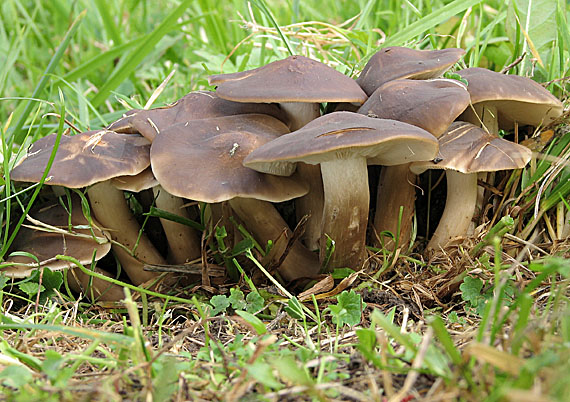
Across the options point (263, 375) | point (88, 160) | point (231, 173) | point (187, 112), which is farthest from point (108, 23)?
point (263, 375)

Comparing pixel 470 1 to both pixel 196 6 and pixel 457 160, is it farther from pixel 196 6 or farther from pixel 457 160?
pixel 196 6

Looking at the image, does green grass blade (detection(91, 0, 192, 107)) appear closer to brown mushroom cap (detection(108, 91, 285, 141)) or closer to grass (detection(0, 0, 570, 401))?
grass (detection(0, 0, 570, 401))

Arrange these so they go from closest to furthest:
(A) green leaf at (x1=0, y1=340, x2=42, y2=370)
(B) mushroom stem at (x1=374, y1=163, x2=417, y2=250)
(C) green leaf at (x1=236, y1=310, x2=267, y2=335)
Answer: (A) green leaf at (x1=0, y1=340, x2=42, y2=370) → (C) green leaf at (x1=236, y1=310, x2=267, y2=335) → (B) mushroom stem at (x1=374, y1=163, x2=417, y2=250)

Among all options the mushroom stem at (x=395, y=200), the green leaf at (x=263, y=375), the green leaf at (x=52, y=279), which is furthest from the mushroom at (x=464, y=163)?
the green leaf at (x=52, y=279)

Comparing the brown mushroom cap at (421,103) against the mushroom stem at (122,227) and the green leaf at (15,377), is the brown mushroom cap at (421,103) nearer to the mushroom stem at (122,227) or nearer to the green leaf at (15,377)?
the mushroom stem at (122,227)

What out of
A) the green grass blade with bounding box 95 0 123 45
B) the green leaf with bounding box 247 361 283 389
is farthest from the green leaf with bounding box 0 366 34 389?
the green grass blade with bounding box 95 0 123 45

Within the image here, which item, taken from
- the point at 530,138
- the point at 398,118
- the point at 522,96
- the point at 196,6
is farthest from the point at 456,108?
the point at 196,6
